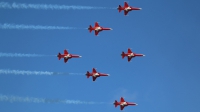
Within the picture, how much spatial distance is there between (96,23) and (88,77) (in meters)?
16.6

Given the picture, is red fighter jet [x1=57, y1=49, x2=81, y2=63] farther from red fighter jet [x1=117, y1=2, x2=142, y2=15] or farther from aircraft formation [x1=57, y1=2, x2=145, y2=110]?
red fighter jet [x1=117, y1=2, x2=142, y2=15]

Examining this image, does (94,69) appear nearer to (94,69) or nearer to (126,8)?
(94,69)

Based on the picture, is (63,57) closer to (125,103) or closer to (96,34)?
(96,34)

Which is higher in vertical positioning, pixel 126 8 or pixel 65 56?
pixel 126 8

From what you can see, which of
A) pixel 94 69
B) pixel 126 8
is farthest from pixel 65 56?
pixel 126 8

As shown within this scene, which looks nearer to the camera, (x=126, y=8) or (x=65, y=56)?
(x=126, y=8)

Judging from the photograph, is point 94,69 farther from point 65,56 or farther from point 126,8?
point 126,8

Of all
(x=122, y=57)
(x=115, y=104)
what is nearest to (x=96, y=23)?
(x=122, y=57)

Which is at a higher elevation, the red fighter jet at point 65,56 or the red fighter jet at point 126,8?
the red fighter jet at point 126,8

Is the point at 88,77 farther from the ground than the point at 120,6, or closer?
closer

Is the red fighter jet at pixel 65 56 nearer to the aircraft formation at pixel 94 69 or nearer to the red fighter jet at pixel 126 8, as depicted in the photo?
the aircraft formation at pixel 94 69

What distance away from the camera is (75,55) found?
148 meters

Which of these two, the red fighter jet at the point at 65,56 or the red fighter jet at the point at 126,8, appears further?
the red fighter jet at the point at 65,56

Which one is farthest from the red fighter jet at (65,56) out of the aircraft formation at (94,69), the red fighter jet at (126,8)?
the red fighter jet at (126,8)
